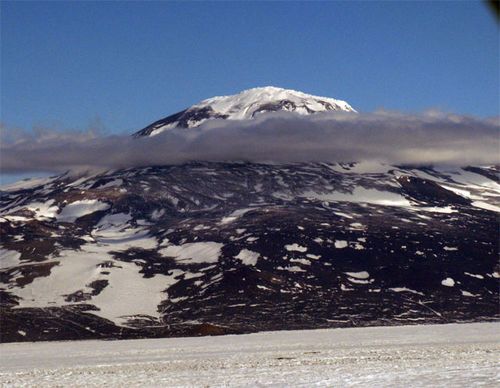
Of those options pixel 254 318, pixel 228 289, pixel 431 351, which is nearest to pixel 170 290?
pixel 228 289

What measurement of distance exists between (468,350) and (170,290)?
14282 cm

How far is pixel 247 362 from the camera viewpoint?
50.6 meters

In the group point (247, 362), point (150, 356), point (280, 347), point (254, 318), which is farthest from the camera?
point (254, 318)

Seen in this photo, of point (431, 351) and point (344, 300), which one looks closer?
point (431, 351)

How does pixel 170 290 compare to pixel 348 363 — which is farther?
pixel 170 290

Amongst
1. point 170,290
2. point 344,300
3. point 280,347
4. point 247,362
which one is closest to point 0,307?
point 170,290

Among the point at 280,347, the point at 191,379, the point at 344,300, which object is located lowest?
the point at 344,300

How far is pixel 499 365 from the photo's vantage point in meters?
41.3

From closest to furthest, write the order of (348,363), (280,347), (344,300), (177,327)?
1. (348,363)
2. (280,347)
3. (177,327)
4. (344,300)

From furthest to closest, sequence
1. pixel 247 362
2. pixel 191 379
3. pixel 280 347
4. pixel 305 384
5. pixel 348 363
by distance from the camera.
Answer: pixel 280 347, pixel 247 362, pixel 348 363, pixel 191 379, pixel 305 384

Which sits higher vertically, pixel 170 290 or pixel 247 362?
pixel 247 362

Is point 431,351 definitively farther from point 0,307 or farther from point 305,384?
point 0,307

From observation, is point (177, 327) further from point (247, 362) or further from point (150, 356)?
point (247, 362)

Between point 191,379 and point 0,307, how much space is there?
135117 mm
